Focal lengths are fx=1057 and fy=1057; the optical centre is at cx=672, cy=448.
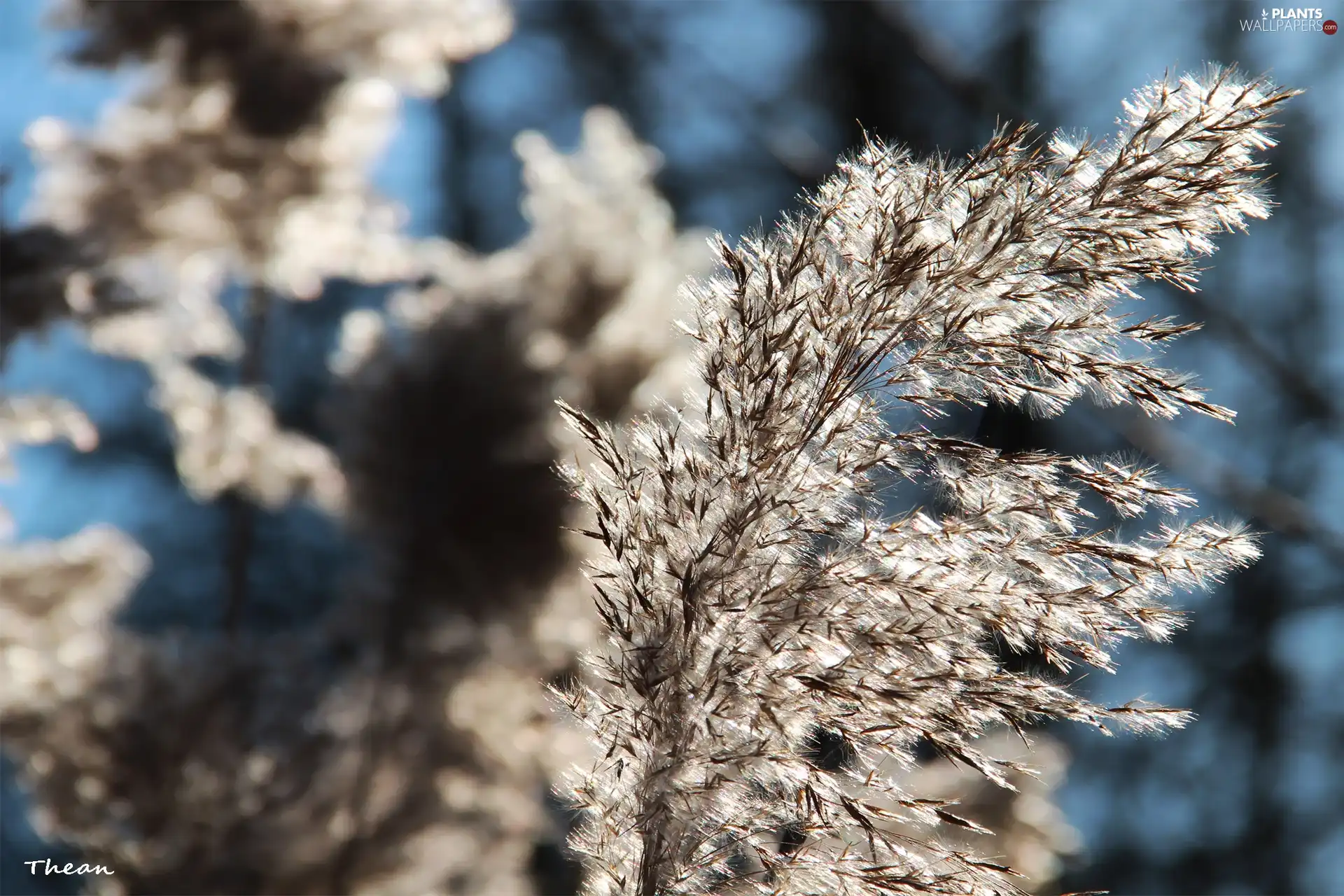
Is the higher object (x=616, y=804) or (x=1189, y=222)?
(x=1189, y=222)

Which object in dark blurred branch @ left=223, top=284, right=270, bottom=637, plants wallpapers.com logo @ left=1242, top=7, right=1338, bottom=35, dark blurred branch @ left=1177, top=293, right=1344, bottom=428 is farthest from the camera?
dark blurred branch @ left=1177, top=293, right=1344, bottom=428

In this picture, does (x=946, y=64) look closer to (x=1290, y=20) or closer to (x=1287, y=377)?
(x=1290, y=20)

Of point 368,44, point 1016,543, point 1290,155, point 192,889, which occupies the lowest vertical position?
point 1016,543

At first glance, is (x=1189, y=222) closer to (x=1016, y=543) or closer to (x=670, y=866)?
(x=1016, y=543)

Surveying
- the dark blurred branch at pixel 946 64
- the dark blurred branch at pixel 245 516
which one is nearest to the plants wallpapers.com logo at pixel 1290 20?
the dark blurred branch at pixel 946 64

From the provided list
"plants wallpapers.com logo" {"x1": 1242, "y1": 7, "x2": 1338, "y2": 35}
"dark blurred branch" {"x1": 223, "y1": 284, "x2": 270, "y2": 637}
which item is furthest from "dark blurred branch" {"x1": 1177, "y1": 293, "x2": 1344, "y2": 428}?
"dark blurred branch" {"x1": 223, "y1": 284, "x2": 270, "y2": 637}

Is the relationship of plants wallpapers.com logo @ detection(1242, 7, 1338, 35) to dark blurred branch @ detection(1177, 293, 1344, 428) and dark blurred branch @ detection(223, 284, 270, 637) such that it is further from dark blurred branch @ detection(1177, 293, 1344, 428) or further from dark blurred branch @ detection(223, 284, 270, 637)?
dark blurred branch @ detection(223, 284, 270, 637)

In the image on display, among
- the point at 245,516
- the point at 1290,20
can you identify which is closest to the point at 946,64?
the point at 1290,20

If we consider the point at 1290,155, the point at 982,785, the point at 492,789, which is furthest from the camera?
the point at 1290,155

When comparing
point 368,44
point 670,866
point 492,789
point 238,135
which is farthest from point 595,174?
point 670,866
